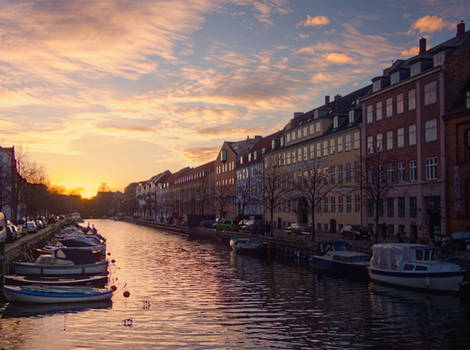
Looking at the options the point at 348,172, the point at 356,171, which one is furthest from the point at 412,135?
the point at 348,172

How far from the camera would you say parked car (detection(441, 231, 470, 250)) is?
141 ft

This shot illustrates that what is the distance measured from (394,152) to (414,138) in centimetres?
437

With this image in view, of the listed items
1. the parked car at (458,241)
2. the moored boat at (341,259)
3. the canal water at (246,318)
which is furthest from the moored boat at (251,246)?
the parked car at (458,241)

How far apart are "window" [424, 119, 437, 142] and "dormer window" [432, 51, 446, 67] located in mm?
6198

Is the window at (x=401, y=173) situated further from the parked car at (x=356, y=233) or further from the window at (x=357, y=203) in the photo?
the window at (x=357, y=203)

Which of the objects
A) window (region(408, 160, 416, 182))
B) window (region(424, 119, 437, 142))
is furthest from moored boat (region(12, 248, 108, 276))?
window (region(424, 119, 437, 142))

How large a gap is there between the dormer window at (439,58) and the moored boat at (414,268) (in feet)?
88.2

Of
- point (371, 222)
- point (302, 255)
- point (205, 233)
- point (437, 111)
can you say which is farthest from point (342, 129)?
point (205, 233)

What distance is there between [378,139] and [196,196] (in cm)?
10370

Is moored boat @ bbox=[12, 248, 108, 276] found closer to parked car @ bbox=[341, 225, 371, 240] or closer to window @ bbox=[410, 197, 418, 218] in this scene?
parked car @ bbox=[341, 225, 371, 240]

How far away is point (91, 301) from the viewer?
31656mm

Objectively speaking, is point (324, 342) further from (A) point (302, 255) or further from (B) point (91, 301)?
(A) point (302, 255)

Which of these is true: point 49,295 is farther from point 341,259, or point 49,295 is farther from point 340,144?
point 340,144

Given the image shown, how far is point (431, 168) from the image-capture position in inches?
2261
